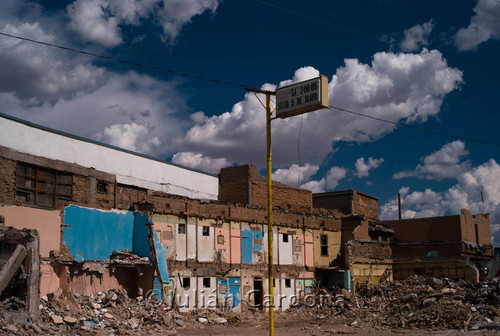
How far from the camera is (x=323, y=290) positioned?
3569 cm

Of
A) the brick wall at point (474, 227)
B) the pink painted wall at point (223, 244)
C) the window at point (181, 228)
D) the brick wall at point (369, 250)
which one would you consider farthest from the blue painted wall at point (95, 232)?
the brick wall at point (474, 227)

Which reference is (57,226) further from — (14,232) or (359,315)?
(359,315)

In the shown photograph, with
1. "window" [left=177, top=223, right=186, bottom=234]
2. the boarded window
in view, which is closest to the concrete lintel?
the boarded window

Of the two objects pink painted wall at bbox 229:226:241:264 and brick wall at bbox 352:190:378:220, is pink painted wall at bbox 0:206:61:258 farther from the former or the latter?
brick wall at bbox 352:190:378:220

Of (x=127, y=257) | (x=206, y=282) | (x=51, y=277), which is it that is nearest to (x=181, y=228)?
(x=206, y=282)

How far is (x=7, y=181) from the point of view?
2442cm

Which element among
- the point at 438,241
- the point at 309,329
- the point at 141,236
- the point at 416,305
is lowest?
the point at 309,329

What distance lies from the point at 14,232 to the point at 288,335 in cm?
1257

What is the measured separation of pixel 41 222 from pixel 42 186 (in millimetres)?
4776

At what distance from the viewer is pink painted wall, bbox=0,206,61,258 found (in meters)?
21.2

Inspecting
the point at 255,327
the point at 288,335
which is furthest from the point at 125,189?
the point at 288,335

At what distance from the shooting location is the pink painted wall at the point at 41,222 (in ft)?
69.6

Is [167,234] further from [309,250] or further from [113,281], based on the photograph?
[309,250]

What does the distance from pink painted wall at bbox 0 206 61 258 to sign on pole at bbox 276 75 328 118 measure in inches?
504
